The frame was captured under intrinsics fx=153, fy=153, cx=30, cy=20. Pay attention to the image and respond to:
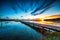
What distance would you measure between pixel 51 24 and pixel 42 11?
50 cm

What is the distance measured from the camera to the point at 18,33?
464cm

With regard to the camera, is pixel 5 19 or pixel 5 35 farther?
pixel 5 19

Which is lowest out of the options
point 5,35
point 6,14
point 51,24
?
point 5,35

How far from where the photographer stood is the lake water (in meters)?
4.59

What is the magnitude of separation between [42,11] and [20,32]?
0.96m

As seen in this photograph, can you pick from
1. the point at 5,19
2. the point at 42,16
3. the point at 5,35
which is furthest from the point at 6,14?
the point at 42,16

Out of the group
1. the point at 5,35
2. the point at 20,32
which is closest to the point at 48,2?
the point at 20,32

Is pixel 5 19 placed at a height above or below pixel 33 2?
below

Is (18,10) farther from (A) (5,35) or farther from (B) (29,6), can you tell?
(A) (5,35)

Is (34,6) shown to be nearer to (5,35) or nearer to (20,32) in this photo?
(20,32)

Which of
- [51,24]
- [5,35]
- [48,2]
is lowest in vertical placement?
[5,35]

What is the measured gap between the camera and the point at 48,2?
4746mm

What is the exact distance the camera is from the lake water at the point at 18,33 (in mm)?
4590

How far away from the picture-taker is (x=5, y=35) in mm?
4602
